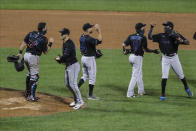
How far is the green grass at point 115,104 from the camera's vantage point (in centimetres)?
1074

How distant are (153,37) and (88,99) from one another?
2.32 meters

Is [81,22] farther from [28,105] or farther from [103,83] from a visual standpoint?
[28,105]

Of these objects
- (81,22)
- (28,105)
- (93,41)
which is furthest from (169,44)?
(81,22)

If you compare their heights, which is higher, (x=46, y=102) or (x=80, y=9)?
(x=80, y=9)

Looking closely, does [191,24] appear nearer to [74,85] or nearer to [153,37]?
[153,37]

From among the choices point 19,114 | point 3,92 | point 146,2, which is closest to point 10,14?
point 146,2

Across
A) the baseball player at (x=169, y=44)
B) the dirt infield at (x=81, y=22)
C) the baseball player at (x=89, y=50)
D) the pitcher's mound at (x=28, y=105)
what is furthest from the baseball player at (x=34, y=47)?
the dirt infield at (x=81, y=22)

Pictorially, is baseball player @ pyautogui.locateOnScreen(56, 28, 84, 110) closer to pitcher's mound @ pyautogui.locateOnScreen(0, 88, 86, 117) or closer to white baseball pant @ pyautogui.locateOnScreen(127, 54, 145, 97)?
pitcher's mound @ pyautogui.locateOnScreen(0, 88, 86, 117)

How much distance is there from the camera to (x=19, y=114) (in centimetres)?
1155

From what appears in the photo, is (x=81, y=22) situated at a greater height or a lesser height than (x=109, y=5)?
lesser

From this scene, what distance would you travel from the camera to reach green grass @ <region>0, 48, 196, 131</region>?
423 inches

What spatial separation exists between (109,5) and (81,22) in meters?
5.91

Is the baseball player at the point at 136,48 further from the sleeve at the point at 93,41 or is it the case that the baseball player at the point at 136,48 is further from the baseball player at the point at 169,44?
the sleeve at the point at 93,41

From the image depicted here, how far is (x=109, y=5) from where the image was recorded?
32.0m
